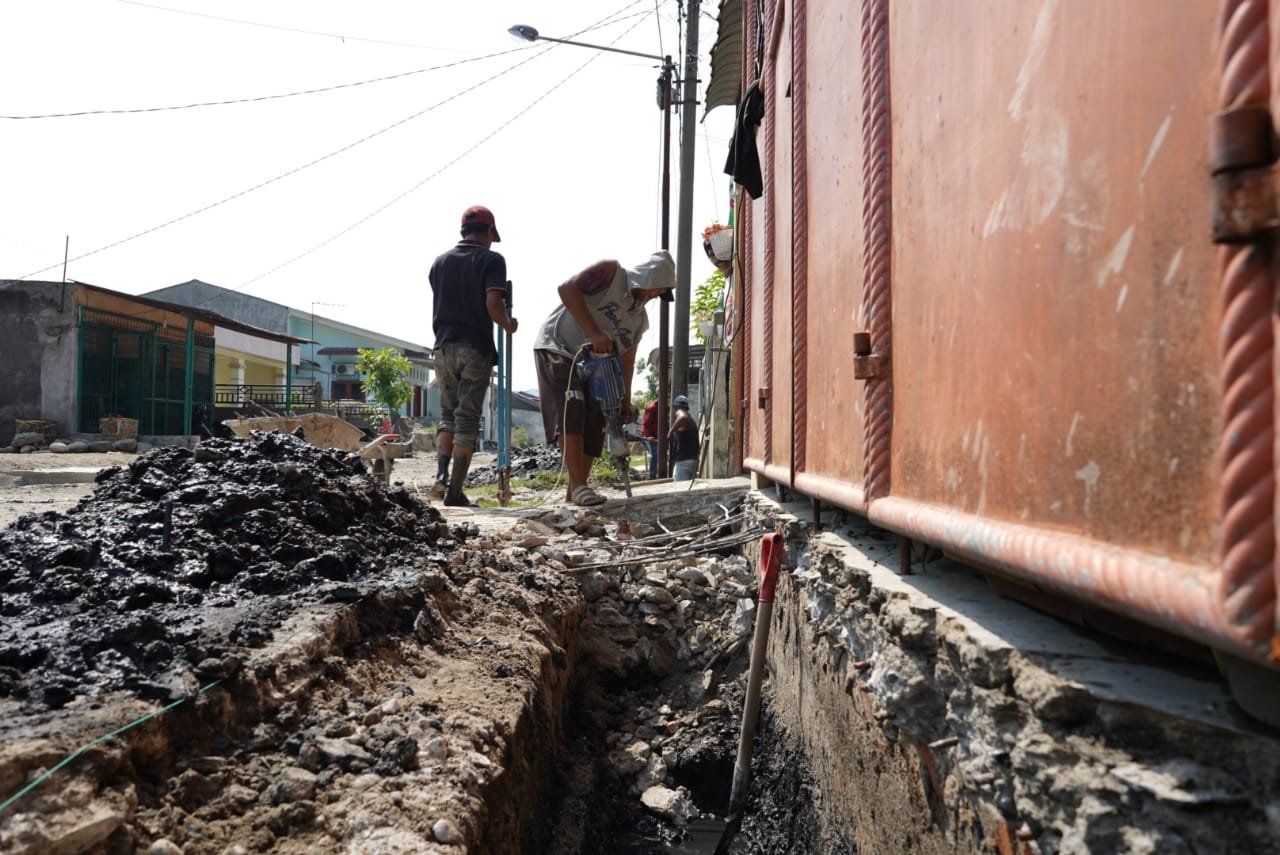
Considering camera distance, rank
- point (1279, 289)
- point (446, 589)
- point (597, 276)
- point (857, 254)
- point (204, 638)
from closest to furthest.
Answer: point (1279, 289)
point (204, 638)
point (857, 254)
point (446, 589)
point (597, 276)

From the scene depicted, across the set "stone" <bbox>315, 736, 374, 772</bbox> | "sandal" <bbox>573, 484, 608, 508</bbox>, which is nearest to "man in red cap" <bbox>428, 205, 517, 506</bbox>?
"sandal" <bbox>573, 484, 608, 508</bbox>

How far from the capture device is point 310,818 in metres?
1.69

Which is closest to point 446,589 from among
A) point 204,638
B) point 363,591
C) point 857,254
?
point 363,591

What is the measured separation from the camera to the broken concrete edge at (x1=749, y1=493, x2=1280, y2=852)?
1.04 metres

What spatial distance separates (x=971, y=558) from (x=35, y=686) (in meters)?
1.96

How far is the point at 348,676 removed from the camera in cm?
231

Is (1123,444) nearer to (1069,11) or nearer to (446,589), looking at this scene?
(1069,11)

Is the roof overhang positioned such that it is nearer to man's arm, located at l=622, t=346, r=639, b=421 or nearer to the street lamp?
the street lamp

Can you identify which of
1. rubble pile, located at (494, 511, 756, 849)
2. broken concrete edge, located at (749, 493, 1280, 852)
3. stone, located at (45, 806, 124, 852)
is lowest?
rubble pile, located at (494, 511, 756, 849)

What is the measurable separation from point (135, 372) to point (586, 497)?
1588 cm

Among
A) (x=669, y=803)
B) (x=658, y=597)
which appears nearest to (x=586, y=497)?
(x=658, y=597)

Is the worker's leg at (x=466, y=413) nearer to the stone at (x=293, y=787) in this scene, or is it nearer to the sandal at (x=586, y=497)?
the sandal at (x=586, y=497)

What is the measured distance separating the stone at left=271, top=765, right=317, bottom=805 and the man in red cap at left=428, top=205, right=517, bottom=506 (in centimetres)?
425

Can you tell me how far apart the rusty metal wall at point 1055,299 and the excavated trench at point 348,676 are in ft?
4.30
